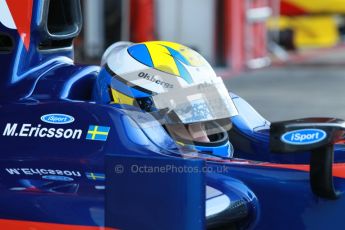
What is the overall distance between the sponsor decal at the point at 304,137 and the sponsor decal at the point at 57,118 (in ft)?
2.23

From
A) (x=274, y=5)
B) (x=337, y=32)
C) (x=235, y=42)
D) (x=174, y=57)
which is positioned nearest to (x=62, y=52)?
(x=174, y=57)

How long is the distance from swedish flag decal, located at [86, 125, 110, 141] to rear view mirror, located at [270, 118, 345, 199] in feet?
1.68

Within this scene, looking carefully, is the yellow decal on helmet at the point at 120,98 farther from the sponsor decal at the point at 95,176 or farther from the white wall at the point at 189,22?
the white wall at the point at 189,22

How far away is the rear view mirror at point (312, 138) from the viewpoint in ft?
7.20

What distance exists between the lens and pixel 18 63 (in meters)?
2.72

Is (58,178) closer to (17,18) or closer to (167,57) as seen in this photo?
(167,57)

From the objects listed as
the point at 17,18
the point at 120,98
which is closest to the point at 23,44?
the point at 17,18

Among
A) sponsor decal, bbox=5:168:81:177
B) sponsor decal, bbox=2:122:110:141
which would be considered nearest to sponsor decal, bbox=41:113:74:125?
sponsor decal, bbox=2:122:110:141

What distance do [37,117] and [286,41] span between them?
499 inches

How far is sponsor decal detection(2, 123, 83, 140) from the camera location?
2398mm

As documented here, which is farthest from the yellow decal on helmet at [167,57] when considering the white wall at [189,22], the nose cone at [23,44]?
the white wall at [189,22]

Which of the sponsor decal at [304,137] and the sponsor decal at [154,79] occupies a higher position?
the sponsor decal at [154,79]

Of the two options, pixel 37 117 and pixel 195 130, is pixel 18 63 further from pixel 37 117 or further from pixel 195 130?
pixel 195 130

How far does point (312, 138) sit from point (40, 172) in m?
0.83
